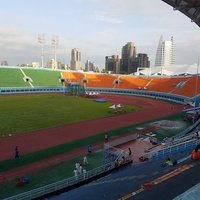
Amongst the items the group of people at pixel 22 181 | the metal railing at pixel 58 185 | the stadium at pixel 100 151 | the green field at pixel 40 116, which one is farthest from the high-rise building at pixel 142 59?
the group of people at pixel 22 181

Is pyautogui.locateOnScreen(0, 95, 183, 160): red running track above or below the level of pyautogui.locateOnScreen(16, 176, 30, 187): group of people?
below

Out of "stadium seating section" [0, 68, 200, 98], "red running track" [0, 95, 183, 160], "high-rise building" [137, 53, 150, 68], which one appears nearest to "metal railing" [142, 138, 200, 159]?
"red running track" [0, 95, 183, 160]

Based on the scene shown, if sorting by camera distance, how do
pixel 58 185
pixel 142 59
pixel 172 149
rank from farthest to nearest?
pixel 142 59, pixel 172 149, pixel 58 185

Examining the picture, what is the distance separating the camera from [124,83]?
8669 cm

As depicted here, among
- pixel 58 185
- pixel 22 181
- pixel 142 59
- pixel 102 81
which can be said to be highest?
pixel 142 59

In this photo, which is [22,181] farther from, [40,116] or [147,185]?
[40,116]

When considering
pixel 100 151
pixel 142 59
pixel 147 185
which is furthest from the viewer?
pixel 142 59

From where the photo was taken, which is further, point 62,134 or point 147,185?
point 62,134

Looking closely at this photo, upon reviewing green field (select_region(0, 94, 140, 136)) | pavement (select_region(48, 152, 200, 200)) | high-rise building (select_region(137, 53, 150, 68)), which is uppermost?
high-rise building (select_region(137, 53, 150, 68))

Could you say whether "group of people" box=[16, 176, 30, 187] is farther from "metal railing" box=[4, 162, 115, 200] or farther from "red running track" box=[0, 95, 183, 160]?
"red running track" box=[0, 95, 183, 160]

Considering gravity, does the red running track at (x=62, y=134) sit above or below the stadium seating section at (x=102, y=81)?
below

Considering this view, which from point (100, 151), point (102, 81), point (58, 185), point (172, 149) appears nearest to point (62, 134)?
point (100, 151)

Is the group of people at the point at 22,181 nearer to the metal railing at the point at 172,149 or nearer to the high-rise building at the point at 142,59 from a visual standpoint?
the metal railing at the point at 172,149

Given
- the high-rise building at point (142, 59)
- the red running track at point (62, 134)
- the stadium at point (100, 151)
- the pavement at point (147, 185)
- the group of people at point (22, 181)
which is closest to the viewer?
the pavement at point (147, 185)
